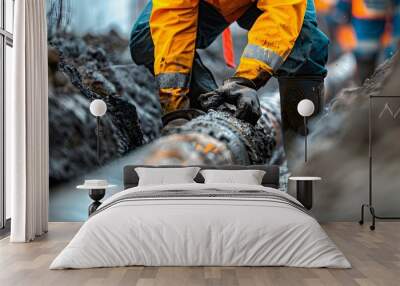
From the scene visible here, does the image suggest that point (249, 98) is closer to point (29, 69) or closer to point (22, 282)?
point (29, 69)

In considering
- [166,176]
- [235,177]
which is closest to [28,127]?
[166,176]

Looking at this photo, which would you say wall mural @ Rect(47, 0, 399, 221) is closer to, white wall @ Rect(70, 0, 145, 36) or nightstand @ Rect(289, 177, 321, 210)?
white wall @ Rect(70, 0, 145, 36)

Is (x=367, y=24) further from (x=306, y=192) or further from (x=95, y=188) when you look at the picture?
(x=95, y=188)

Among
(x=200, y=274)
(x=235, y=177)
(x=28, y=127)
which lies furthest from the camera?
(x=235, y=177)

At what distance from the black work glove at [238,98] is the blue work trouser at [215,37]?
0.39 feet

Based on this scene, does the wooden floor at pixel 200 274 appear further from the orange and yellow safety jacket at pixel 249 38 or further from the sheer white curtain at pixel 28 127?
the orange and yellow safety jacket at pixel 249 38

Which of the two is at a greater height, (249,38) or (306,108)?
(249,38)

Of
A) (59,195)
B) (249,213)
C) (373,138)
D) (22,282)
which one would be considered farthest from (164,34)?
(22,282)

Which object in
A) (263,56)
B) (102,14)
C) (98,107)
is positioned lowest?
(98,107)

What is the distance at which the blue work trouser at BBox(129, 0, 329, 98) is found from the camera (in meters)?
7.75

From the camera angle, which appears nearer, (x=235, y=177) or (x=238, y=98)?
(x=235, y=177)

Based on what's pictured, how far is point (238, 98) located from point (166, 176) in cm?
154

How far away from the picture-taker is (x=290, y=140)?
774 cm

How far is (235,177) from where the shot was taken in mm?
6945
